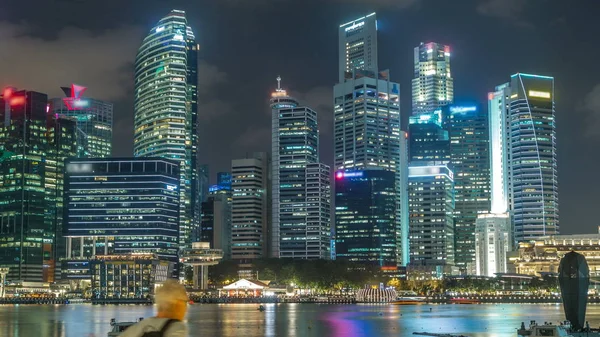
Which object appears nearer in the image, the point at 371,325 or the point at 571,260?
the point at 571,260

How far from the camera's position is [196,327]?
10475 centimetres

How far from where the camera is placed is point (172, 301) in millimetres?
7418

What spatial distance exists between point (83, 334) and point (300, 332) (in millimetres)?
23428

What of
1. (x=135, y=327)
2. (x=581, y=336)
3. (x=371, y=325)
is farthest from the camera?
(x=371, y=325)

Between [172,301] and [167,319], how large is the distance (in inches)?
6.5

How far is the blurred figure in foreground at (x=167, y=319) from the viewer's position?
733cm

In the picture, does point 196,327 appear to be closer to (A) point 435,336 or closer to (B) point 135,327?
(A) point 435,336

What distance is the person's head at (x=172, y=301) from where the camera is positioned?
741cm

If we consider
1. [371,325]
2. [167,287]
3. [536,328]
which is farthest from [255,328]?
[167,287]

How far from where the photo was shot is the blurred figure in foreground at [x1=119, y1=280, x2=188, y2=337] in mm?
7332

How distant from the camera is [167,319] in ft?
24.4

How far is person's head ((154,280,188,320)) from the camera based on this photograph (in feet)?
24.3

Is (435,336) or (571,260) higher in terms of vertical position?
(571,260)

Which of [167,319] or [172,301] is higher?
[172,301]
